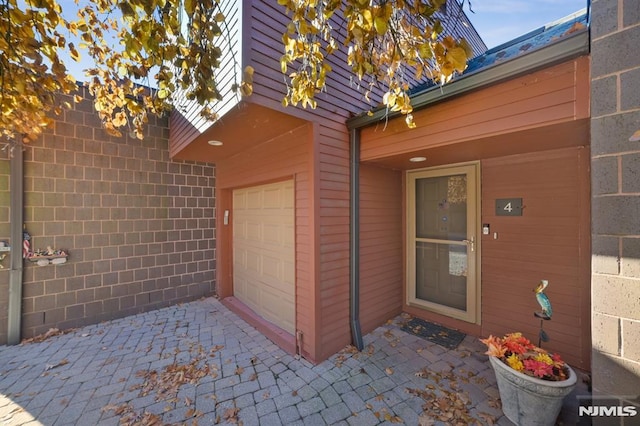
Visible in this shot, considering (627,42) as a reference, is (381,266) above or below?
below

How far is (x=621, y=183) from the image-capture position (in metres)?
1.39

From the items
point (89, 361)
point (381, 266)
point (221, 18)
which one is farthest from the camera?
point (381, 266)

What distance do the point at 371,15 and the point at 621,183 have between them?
167 cm

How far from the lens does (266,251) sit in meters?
3.92

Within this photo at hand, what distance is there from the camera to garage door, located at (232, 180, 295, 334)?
341 centimetres

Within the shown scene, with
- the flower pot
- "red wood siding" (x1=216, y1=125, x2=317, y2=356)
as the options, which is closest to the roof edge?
"red wood siding" (x1=216, y1=125, x2=317, y2=356)

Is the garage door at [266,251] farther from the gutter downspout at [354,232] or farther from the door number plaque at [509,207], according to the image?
the door number plaque at [509,207]

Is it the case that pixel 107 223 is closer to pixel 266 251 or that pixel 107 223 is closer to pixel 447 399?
pixel 266 251

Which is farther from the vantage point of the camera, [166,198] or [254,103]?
[166,198]

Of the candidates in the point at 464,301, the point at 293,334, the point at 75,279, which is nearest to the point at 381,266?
the point at 464,301

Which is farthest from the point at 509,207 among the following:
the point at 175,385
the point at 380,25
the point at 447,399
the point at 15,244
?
the point at 15,244

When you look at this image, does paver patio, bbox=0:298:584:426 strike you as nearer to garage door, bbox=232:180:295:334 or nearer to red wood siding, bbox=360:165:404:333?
red wood siding, bbox=360:165:404:333

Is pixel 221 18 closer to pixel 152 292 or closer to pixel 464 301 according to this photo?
pixel 464 301

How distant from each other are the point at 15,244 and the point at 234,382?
11.4 feet
